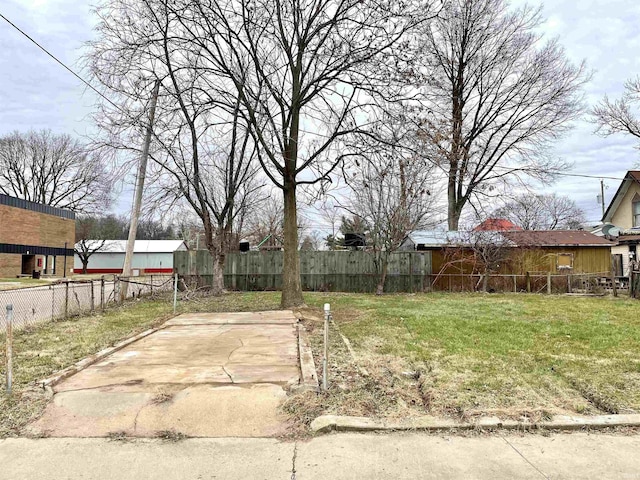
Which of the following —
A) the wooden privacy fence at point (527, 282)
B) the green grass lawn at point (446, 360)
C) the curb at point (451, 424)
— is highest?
the wooden privacy fence at point (527, 282)

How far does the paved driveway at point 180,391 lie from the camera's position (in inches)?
169

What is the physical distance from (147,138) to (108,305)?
5.55 metres

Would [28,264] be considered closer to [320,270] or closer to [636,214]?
[320,270]

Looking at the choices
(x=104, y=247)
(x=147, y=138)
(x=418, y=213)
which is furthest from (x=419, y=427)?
(x=104, y=247)

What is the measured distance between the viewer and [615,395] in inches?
198

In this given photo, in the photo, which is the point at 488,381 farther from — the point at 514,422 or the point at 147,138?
the point at 147,138

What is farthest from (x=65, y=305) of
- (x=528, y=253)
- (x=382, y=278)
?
(x=528, y=253)

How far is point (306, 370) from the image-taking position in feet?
19.3

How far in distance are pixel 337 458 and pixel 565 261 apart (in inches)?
827

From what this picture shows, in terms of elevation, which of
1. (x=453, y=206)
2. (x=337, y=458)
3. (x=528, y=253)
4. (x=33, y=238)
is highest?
(x=453, y=206)

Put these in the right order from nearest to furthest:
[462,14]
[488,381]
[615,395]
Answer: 1. [615,395]
2. [488,381]
3. [462,14]

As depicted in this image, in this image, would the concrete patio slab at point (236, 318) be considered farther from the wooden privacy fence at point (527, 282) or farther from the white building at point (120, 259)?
the white building at point (120, 259)

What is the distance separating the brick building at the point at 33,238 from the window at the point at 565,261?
41.2m

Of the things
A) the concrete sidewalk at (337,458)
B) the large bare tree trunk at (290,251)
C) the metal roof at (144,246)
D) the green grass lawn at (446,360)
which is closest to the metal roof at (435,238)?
the green grass lawn at (446,360)
